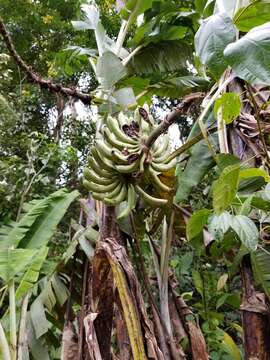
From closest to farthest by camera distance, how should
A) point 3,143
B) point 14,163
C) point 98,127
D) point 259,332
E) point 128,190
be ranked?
point 259,332 < point 128,190 < point 98,127 < point 14,163 < point 3,143

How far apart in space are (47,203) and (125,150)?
0.61 m

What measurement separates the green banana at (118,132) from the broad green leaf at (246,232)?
0.35 meters

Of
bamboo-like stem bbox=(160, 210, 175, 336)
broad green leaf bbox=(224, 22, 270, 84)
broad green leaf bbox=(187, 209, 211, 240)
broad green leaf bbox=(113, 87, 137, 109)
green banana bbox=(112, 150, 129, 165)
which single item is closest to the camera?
broad green leaf bbox=(224, 22, 270, 84)

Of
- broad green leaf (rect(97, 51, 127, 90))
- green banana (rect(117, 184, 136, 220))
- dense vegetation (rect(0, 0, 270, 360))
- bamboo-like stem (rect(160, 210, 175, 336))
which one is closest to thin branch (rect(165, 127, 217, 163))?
dense vegetation (rect(0, 0, 270, 360))

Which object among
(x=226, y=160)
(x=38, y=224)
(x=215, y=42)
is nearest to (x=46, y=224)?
(x=38, y=224)

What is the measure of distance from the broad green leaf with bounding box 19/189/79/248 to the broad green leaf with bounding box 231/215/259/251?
2.69 ft

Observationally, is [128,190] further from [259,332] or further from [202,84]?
[202,84]

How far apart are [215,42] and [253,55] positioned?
7 cm

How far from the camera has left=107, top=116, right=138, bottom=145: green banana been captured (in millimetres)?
1007

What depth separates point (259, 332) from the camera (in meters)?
0.92

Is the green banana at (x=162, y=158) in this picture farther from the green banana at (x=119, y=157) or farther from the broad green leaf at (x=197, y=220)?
the broad green leaf at (x=197, y=220)

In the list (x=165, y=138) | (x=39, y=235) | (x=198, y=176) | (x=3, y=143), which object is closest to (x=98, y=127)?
(x=165, y=138)

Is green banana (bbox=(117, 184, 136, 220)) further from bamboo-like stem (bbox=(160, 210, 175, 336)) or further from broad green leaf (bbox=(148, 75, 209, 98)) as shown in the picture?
broad green leaf (bbox=(148, 75, 209, 98))

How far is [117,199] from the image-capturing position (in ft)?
3.32
